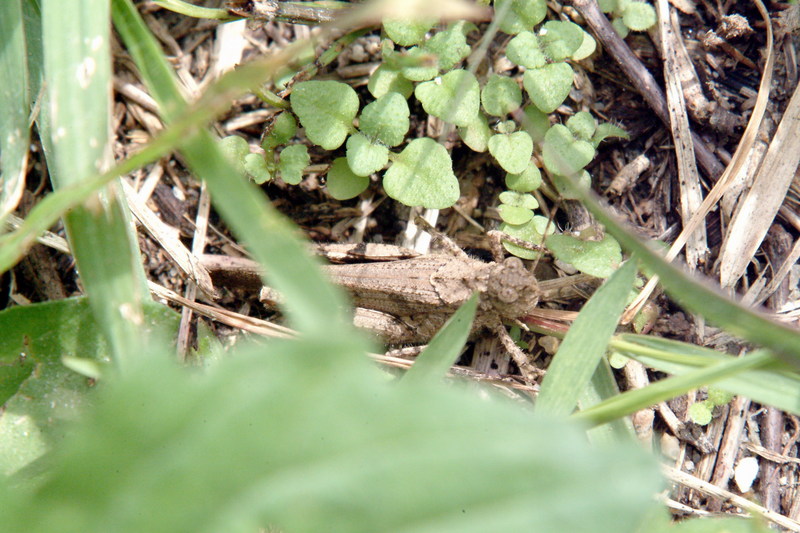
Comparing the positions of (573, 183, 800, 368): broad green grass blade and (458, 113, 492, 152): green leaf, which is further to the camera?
(458, 113, 492, 152): green leaf

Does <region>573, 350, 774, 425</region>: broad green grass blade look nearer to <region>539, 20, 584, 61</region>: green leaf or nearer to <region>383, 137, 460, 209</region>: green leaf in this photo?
<region>383, 137, 460, 209</region>: green leaf

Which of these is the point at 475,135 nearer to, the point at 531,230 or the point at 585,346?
the point at 531,230

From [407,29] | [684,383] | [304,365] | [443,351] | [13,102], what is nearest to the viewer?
→ [304,365]

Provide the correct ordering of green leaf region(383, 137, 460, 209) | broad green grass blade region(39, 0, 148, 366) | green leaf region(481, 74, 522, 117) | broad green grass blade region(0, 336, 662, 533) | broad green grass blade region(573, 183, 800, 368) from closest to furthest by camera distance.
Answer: broad green grass blade region(0, 336, 662, 533) → broad green grass blade region(573, 183, 800, 368) → broad green grass blade region(39, 0, 148, 366) → green leaf region(383, 137, 460, 209) → green leaf region(481, 74, 522, 117)

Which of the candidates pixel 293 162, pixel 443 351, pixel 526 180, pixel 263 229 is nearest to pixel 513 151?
pixel 526 180

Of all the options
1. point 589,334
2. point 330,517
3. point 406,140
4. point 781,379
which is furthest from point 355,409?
point 406,140

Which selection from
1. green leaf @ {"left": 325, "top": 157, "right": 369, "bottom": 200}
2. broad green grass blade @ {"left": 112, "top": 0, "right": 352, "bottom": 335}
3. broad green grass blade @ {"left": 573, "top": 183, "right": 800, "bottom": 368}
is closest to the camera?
broad green grass blade @ {"left": 112, "top": 0, "right": 352, "bottom": 335}

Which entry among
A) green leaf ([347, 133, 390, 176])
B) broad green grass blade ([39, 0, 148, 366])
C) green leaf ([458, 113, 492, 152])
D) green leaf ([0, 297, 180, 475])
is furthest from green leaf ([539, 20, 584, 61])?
green leaf ([0, 297, 180, 475])
